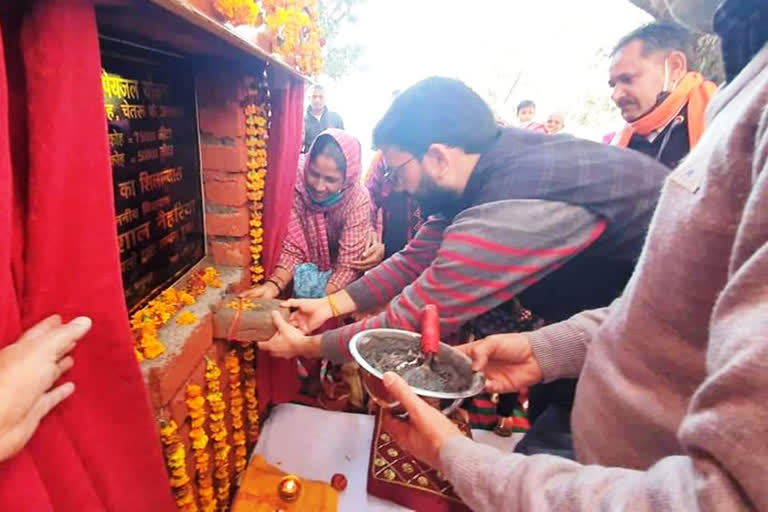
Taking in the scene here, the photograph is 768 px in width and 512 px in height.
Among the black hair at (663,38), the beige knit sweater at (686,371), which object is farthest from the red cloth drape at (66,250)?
the black hair at (663,38)

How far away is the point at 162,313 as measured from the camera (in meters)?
1.09

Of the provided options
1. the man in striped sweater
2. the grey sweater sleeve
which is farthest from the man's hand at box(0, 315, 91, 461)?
the grey sweater sleeve

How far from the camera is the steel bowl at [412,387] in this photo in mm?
766

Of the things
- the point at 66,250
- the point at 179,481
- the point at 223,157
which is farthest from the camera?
the point at 223,157

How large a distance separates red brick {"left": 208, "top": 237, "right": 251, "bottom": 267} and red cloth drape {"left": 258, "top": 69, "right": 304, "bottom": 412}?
0.17 meters

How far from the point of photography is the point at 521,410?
5.86 feet

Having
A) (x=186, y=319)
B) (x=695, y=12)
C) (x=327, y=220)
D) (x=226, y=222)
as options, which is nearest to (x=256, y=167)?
(x=226, y=222)

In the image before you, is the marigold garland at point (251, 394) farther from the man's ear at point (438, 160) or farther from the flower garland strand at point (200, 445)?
the man's ear at point (438, 160)

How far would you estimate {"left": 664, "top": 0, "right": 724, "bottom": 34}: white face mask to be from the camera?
26.4 inches

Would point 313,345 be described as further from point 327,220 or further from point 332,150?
point 332,150

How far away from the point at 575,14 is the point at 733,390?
998 centimetres

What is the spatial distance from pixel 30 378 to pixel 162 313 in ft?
1.97

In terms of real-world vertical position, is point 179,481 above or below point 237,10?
below

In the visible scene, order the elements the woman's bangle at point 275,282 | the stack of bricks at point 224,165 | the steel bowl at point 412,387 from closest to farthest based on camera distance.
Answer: the steel bowl at point 412,387 → the stack of bricks at point 224,165 → the woman's bangle at point 275,282
